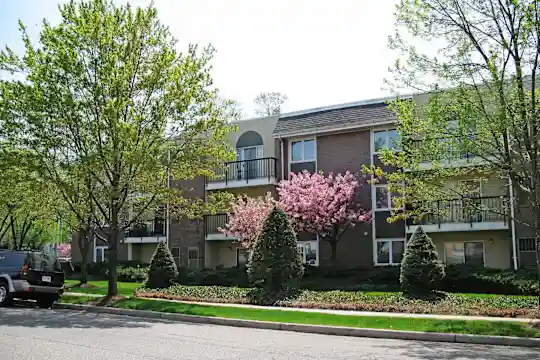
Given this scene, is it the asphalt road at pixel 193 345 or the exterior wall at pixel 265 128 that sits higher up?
the exterior wall at pixel 265 128

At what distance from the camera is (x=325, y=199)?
28.0 meters

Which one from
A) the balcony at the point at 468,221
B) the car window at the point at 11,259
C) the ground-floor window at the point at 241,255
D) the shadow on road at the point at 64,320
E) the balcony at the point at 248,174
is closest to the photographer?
the shadow on road at the point at 64,320

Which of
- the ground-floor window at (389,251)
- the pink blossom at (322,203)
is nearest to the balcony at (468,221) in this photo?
the ground-floor window at (389,251)

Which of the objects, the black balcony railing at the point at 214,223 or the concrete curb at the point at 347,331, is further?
the black balcony railing at the point at 214,223

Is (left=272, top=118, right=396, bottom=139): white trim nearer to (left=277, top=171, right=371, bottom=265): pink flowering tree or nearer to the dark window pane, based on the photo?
(left=277, top=171, right=371, bottom=265): pink flowering tree

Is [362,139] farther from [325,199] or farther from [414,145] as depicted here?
[414,145]

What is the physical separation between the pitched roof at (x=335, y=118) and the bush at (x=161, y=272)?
30.8 feet

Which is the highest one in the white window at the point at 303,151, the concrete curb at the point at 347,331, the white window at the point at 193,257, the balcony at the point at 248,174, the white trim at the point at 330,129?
the white trim at the point at 330,129

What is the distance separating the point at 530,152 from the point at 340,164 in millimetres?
16204

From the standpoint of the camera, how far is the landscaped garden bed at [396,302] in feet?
55.4

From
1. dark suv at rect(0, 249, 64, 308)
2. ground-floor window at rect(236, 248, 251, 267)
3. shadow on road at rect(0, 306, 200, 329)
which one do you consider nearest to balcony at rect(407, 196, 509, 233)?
ground-floor window at rect(236, 248, 251, 267)

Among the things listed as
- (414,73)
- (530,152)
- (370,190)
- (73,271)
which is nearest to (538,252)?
(530,152)

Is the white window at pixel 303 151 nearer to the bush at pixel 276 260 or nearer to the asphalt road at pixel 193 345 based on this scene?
the bush at pixel 276 260

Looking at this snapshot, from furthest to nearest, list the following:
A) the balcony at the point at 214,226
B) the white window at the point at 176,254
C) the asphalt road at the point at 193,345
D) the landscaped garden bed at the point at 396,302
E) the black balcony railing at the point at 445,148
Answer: the white window at the point at 176,254 → the balcony at the point at 214,226 → the landscaped garden bed at the point at 396,302 → the black balcony railing at the point at 445,148 → the asphalt road at the point at 193,345
